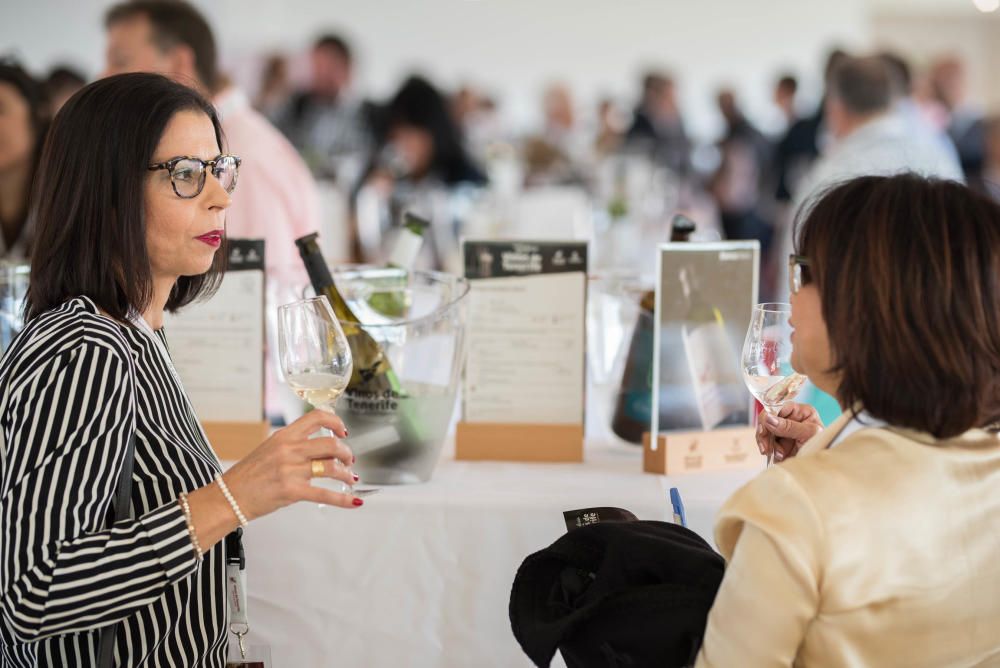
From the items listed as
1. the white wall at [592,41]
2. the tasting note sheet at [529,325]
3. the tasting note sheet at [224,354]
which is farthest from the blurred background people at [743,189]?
the tasting note sheet at [224,354]

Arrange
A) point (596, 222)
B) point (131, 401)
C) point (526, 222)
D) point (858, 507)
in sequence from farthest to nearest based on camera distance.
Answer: point (596, 222) < point (526, 222) < point (131, 401) < point (858, 507)

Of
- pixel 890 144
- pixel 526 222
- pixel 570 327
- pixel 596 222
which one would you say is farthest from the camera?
pixel 596 222

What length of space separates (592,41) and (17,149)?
8.26m

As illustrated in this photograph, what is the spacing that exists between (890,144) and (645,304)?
2.24 meters

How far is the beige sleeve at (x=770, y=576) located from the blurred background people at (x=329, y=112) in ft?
21.8

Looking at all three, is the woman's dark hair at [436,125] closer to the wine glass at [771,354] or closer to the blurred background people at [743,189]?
the blurred background people at [743,189]

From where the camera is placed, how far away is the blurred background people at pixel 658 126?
27.0ft

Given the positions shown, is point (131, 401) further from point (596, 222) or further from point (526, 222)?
point (596, 222)

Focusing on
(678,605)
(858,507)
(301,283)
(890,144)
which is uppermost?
(890,144)

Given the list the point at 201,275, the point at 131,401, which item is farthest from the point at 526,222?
the point at 131,401

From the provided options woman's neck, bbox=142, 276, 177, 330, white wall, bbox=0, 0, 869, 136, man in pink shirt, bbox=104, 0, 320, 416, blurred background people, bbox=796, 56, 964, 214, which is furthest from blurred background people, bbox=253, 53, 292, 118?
woman's neck, bbox=142, 276, 177, 330

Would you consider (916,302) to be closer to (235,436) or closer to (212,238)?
(212,238)

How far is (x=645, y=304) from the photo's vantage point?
1.84 m

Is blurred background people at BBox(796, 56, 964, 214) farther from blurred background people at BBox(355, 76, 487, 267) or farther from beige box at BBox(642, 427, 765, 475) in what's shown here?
beige box at BBox(642, 427, 765, 475)
